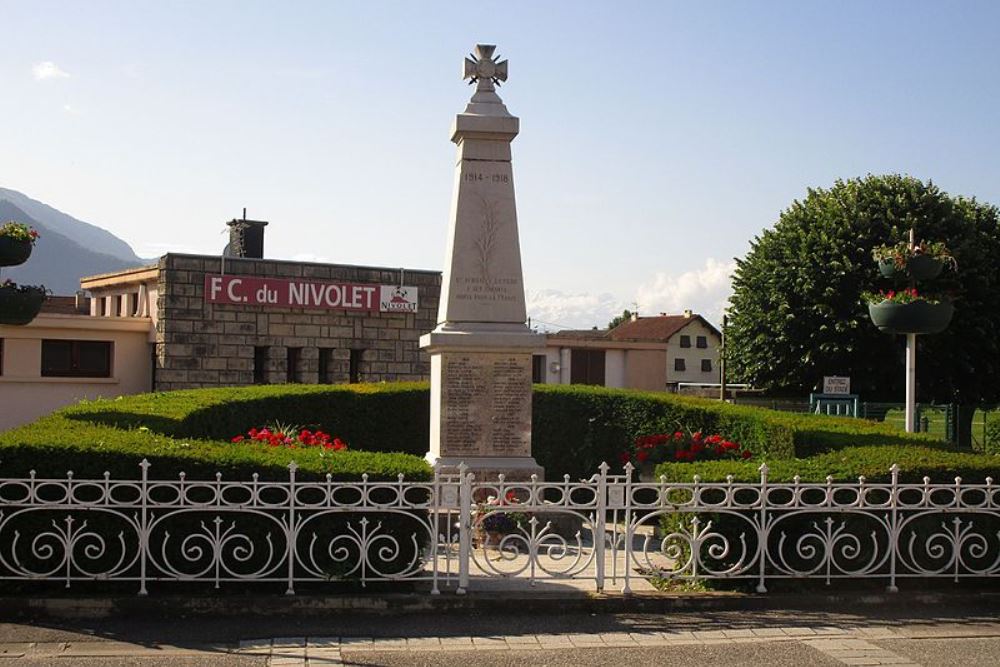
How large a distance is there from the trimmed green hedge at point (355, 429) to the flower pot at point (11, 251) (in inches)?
71.0

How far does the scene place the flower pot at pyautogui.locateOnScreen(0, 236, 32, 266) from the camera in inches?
480

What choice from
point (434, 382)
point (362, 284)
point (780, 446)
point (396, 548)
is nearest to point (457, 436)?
point (434, 382)

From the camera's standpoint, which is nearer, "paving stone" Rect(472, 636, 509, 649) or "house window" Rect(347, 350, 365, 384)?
"paving stone" Rect(472, 636, 509, 649)

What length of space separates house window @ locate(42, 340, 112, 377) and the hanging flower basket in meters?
16.5

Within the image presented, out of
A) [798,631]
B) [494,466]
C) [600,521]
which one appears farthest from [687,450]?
[798,631]

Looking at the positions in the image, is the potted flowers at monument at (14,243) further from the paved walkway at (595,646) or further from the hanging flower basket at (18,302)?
the paved walkway at (595,646)

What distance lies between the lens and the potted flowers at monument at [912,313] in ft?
41.9

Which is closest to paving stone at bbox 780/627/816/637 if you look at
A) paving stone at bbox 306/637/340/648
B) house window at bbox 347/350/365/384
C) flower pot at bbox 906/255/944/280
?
paving stone at bbox 306/637/340/648

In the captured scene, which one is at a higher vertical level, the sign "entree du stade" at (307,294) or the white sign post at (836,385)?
the sign "entree du stade" at (307,294)

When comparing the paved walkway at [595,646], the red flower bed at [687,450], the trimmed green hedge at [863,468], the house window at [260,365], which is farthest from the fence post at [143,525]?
the house window at [260,365]

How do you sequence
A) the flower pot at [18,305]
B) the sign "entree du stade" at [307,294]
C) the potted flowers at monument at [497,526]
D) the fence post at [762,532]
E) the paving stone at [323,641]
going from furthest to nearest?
1. the sign "entree du stade" at [307,294]
2. the flower pot at [18,305]
3. the potted flowers at monument at [497,526]
4. the fence post at [762,532]
5. the paving stone at [323,641]

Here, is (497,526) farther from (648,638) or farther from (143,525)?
(143,525)

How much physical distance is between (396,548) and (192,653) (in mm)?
1728

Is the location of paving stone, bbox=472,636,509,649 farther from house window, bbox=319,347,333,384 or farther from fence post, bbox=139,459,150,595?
house window, bbox=319,347,333,384
